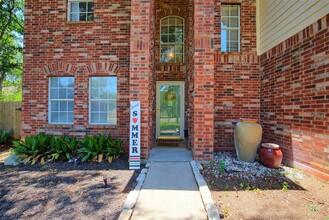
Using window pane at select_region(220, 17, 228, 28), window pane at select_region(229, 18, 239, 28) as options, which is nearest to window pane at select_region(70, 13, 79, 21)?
window pane at select_region(220, 17, 228, 28)

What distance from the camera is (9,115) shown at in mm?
8766

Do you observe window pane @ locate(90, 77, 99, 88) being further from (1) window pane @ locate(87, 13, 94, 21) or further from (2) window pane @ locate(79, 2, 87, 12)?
(2) window pane @ locate(79, 2, 87, 12)

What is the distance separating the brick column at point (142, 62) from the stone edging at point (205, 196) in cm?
151

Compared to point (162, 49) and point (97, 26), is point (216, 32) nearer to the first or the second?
point (162, 49)

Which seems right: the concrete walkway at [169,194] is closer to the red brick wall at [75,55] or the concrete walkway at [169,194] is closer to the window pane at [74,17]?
the red brick wall at [75,55]

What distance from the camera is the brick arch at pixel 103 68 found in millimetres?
6090

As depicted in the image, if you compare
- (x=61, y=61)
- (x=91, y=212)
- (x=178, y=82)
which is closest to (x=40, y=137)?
(x=61, y=61)

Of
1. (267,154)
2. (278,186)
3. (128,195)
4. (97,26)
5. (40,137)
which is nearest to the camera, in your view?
(128,195)

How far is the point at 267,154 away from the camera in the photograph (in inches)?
187

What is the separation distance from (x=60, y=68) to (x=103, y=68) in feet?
4.55

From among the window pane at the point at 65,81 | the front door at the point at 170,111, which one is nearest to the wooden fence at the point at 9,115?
the window pane at the point at 65,81

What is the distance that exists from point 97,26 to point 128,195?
5210 mm

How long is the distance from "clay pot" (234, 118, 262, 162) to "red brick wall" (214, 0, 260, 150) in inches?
44.3

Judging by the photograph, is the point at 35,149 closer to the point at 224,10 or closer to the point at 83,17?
the point at 83,17
